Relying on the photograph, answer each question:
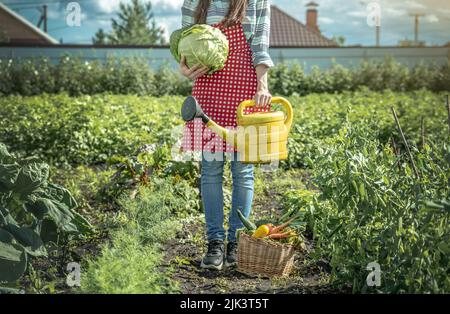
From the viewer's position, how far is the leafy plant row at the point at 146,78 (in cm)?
1423

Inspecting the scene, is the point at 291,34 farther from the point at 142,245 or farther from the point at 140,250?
the point at 140,250

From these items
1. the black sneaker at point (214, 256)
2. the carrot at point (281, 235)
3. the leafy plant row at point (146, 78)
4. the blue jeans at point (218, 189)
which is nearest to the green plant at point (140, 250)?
the black sneaker at point (214, 256)

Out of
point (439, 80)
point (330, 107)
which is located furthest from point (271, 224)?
point (439, 80)

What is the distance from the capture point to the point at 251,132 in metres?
3.13

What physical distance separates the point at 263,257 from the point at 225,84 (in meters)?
0.89

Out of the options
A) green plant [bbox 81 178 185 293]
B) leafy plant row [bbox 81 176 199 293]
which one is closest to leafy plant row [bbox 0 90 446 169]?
leafy plant row [bbox 81 176 199 293]

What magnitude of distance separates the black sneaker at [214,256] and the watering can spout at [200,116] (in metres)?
0.56

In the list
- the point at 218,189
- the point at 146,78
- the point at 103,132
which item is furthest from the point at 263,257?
the point at 146,78

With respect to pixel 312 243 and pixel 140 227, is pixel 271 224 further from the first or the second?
pixel 140 227

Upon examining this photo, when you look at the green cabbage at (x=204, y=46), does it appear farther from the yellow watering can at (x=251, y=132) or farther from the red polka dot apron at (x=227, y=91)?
the yellow watering can at (x=251, y=132)

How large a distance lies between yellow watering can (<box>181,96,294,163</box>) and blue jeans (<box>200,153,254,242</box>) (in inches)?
6.3

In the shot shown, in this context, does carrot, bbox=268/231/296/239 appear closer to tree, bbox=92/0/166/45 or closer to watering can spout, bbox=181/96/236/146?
watering can spout, bbox=181/96/236/146

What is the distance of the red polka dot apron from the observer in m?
3.29

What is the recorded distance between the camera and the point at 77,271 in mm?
3197
